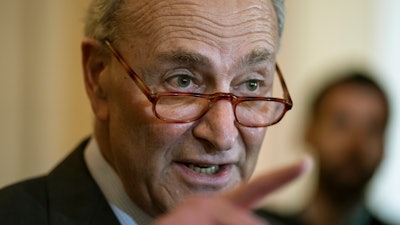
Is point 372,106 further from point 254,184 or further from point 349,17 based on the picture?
point 254,184

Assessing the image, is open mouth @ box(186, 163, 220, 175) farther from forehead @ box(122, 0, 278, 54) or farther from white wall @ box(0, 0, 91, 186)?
white wall @ box(0, 0, 91, 186)

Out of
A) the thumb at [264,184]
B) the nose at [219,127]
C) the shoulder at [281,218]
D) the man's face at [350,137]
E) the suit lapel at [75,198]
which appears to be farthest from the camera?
the man's face at [350,137]

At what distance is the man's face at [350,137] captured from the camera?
3.73 m

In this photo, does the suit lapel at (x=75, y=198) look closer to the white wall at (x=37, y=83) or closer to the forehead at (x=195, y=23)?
the forehead at (x=195, y=23)

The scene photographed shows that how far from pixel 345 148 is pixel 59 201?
6.63 ft

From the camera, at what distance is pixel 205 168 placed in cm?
194

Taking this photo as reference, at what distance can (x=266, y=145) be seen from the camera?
16.1ft

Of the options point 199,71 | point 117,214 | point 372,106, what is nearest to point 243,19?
point 199,71

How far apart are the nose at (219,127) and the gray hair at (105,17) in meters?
0.33

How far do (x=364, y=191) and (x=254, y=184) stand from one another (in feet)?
8.60

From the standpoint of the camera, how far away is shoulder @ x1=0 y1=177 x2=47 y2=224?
Result: 1.92 meters

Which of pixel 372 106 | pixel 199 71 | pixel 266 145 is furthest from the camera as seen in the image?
pixel 266 145

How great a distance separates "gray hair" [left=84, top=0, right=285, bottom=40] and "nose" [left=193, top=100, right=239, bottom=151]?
0.33m

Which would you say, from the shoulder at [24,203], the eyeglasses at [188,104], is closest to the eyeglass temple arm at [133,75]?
the eyeglasses at [188,104]
